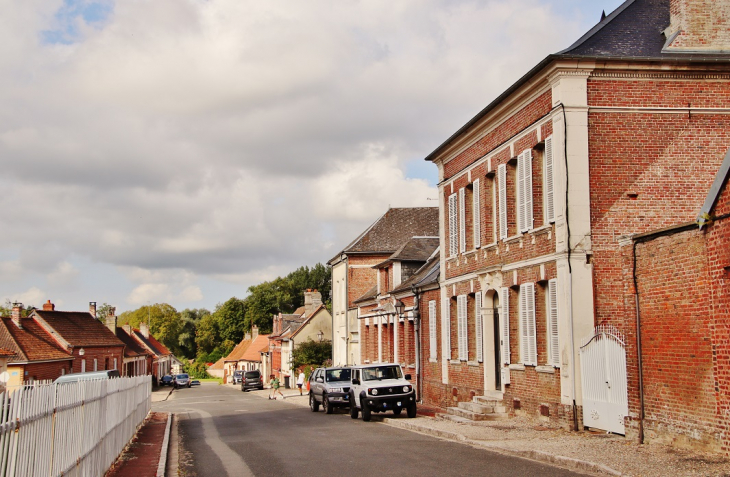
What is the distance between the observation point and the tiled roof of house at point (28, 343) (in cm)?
4253

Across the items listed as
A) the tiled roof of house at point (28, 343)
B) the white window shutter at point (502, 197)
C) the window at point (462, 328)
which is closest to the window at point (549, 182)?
the white window shutter at point (502, 197)

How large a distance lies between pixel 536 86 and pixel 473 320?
8.76 meters

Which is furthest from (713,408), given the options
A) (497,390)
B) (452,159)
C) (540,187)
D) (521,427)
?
(452,159)

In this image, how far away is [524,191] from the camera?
20594mm

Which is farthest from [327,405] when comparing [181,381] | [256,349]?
[256,349]

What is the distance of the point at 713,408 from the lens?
1220 centimetres

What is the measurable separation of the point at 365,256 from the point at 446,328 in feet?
62.3

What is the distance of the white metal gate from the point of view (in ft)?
50.9

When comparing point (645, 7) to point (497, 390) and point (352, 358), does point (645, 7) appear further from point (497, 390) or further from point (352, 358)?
point (352, 358)

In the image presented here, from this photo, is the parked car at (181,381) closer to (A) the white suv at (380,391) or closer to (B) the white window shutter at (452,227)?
(A) the white suv at (380,391)

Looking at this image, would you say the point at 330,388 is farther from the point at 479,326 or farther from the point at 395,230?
the point at 395,230

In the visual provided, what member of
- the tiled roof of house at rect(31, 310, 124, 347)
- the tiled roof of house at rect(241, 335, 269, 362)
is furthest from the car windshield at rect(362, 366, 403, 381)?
the tiled roof of house at rect(241, 335, 269, 362)

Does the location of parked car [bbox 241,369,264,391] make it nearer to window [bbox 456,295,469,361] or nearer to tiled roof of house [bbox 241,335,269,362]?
tiled roof of house [bbox 241,335,269,362]

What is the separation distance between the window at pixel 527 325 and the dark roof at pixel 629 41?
17.7 ft
